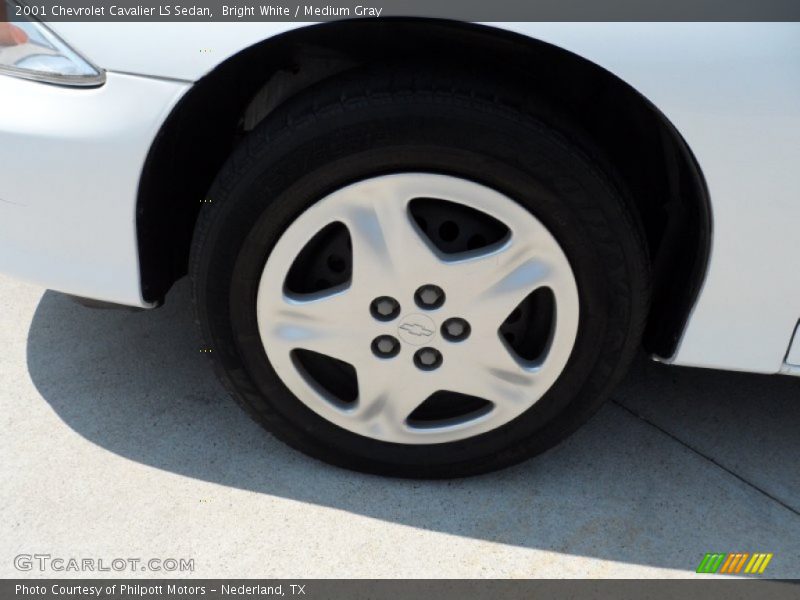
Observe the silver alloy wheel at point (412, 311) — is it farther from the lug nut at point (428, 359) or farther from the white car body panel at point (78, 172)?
the white car body panel at point (78, 172)

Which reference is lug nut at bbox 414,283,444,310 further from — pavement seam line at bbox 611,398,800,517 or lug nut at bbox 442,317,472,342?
pavement seam line at bbox 611,398,800,517

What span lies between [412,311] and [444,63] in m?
0.50

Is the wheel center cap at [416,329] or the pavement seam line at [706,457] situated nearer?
the wheel center cap at [416,329]

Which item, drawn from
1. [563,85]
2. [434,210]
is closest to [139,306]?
[434,210]

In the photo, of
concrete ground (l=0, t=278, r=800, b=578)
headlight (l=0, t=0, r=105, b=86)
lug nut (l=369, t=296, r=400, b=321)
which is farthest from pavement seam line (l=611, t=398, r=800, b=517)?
headlight (l=0, t=0, r=105, b=86)

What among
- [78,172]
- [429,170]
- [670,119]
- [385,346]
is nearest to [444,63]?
[429,170]

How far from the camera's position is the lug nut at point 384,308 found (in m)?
1.76

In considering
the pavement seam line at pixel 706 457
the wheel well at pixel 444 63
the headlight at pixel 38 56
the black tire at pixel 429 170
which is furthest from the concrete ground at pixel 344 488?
the headlight at pixel 38 56

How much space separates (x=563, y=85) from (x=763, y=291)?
1.85 ft

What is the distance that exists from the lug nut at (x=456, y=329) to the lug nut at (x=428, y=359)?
0.05 m

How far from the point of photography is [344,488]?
6.48 ft

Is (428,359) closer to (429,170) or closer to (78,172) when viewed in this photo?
(429,170)

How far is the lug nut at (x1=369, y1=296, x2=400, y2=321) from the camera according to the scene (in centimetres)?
176

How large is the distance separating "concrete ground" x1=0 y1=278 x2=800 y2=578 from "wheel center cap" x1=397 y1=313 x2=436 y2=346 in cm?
41
